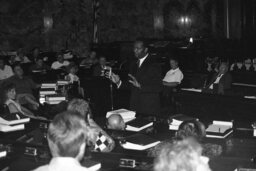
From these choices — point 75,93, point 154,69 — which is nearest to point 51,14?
point 75,93

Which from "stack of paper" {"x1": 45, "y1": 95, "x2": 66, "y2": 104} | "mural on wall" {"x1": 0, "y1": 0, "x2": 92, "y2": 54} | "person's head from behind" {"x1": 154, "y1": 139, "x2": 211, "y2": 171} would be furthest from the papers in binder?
"mural on wall" {"x1": 0, "y1": 0, "x2": 92, "y2": 54}

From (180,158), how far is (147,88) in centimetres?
312

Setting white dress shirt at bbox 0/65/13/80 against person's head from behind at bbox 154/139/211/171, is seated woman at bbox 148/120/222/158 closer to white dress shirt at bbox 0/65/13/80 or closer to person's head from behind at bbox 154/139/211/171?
person's head from behind at bbox 154/139/211/171

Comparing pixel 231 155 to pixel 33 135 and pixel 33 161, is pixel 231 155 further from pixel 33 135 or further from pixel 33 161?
pixel 33 135

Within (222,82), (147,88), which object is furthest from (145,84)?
(222,82)

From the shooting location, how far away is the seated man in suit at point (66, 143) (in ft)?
6.66

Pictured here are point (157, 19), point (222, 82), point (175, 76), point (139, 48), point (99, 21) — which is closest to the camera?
point (139, 48)

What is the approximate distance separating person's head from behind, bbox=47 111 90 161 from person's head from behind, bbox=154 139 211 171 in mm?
382

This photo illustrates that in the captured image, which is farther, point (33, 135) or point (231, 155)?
point (33, 135)

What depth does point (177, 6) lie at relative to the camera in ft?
43.9

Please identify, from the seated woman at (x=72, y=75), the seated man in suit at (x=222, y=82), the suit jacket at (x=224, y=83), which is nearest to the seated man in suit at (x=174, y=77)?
the seated man in suit at (x=222, y=82)

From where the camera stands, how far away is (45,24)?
534 inches

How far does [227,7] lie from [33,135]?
9777mm

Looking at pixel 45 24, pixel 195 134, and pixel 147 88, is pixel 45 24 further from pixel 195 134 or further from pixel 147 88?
pixel 195 134
